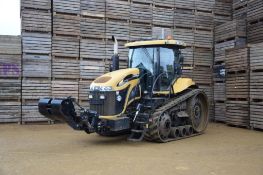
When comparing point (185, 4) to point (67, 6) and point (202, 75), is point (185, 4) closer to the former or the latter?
point (202, 75)

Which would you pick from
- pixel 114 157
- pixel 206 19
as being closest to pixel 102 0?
pixel 206 19

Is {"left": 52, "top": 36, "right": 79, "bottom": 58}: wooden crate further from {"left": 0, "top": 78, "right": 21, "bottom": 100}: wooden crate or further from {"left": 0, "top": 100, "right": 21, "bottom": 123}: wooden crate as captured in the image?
{"left": 0, "top": 100, "right": 21, "bottom": 123}: wooden crate

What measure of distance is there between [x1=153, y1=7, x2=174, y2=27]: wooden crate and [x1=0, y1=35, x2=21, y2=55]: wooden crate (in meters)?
4.86

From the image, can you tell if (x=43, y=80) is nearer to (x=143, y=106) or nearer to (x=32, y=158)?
(x=143, y=106)

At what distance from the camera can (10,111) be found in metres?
11.9

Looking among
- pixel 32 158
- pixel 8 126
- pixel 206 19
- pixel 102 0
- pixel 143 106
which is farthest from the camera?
pixel 206 19

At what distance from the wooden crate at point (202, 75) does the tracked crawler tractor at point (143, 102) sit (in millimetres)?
3321

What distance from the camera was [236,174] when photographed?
595 cm

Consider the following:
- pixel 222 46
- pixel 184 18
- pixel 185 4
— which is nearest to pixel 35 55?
pixel 184 18

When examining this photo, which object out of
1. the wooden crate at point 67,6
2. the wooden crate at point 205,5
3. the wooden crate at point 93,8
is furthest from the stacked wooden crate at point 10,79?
the wooden crate at point 205,5

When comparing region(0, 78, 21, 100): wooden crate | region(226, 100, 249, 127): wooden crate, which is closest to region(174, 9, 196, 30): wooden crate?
region(226, 100, 249, 127): wooden crate

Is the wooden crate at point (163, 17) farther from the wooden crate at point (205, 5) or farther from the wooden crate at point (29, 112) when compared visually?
the wooden crate at point (29, 112)

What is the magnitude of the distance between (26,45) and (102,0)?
3.02 m

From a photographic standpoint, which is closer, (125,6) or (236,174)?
(236,174)
